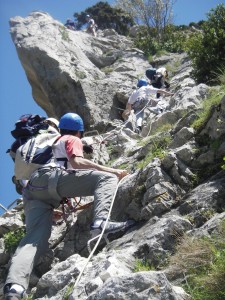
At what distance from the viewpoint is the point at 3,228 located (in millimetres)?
8359

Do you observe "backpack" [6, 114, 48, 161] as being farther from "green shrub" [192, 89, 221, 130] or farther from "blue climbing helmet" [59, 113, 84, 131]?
"green shrub" [192, 89, 221, 130]

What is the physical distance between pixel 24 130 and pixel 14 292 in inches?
127

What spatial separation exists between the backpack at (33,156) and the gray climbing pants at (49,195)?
1.45ft

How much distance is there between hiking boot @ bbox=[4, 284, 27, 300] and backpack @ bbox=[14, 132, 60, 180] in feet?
7.15

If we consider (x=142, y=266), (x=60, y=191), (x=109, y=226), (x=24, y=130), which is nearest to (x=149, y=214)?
(x=109, y=226)

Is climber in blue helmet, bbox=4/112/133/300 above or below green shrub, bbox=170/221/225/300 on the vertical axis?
above

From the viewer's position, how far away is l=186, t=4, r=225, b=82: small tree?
12219mm

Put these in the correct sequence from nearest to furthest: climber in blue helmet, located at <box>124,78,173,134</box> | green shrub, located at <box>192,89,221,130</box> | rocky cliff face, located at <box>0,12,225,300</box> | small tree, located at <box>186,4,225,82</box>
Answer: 1. rocky cliff face, located at <box>0,12,225,300</box>
2. green shrub, located at <box>192,89,221,130</box>
3. small tree, located at <box>186,4,225,82</box>
4. climber in blue helmet, located at <box>124,78,173,134</box>

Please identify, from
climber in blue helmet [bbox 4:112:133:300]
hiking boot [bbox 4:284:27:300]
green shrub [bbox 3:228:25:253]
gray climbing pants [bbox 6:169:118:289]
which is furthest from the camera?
green shrub [bbox 3:228:25:253]

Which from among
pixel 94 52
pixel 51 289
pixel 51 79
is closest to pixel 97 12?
pixel 94 52

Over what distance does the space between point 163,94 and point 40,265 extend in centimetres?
935

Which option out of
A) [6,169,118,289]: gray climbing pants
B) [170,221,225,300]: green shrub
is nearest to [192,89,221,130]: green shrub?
[6,169,118,289]: gray climbing pants

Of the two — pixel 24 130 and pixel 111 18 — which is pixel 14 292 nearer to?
pixel 24 130

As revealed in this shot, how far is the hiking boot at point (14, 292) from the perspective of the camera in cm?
548
